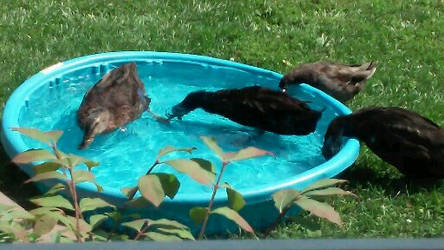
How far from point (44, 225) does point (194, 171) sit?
0.53 meters

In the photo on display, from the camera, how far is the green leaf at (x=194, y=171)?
7.91 feet

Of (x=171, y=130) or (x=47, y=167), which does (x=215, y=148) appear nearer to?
(x=47, y=167)

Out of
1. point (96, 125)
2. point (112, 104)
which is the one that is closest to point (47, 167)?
point (96, 125)

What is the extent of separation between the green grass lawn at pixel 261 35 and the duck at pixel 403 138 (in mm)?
Answer: 340

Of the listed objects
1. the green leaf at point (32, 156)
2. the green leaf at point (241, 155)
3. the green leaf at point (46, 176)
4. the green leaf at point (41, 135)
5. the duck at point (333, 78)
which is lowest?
the duck at point (333, 78)

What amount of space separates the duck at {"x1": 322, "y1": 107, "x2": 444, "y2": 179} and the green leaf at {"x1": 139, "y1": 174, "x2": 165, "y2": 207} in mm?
3444

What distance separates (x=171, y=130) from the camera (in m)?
6.91

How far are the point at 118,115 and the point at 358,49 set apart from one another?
3.26 m

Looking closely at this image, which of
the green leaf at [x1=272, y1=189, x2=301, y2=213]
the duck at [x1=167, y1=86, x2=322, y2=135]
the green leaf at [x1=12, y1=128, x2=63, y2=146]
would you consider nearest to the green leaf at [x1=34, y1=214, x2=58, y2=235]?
the green leaf at [x1=12, y1=128, x2=63, y2=146]

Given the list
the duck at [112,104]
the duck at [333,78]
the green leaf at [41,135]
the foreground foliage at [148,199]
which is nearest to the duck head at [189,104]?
the duck at [112,104]

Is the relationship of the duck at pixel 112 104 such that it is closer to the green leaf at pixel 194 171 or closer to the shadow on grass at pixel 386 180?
the shadow on grass at pixel 386 180

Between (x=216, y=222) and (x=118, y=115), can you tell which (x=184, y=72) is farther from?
(x=216, y=222)

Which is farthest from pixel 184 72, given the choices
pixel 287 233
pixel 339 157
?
pixel 287 233

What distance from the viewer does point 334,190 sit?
273 centimetres
